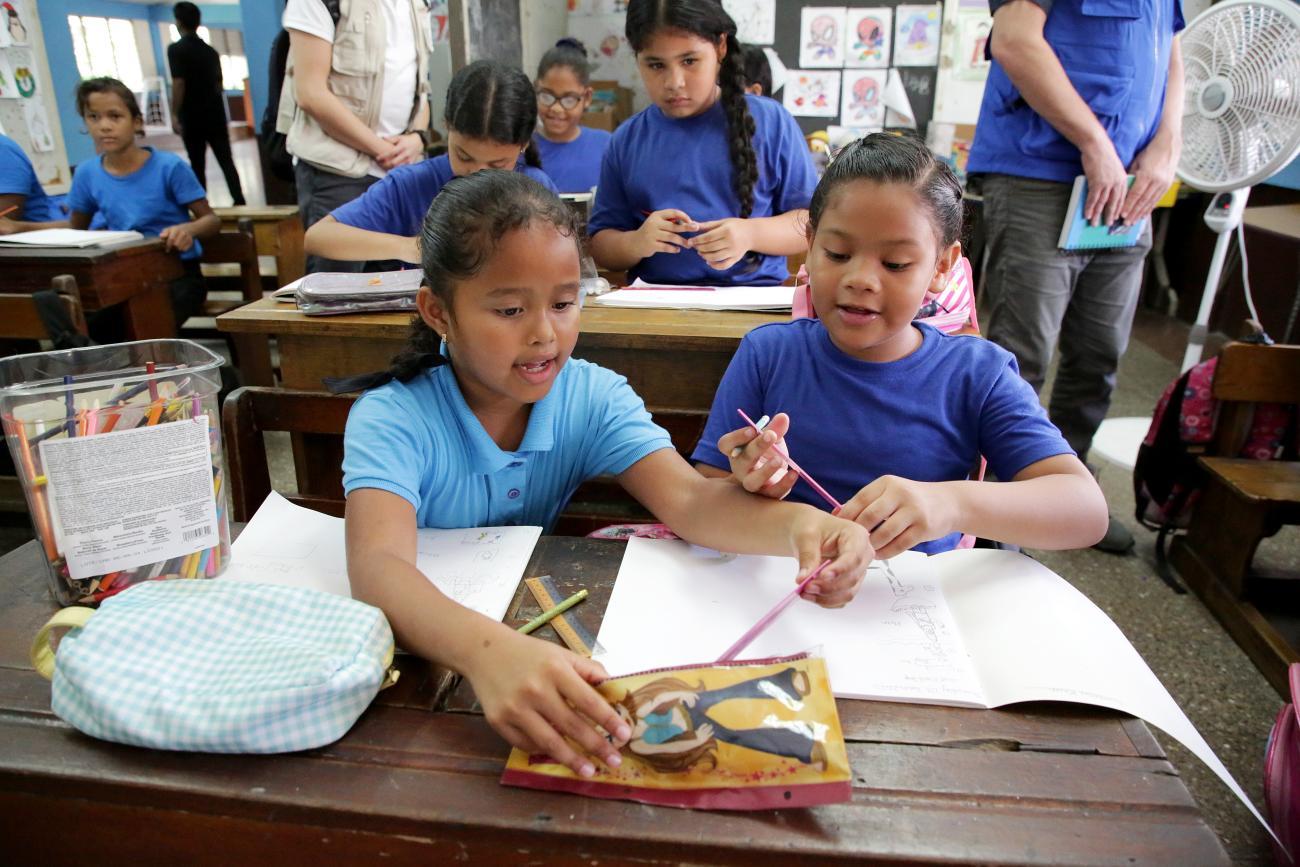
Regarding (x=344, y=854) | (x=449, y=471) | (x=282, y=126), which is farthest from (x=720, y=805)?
(x=282, y=126)

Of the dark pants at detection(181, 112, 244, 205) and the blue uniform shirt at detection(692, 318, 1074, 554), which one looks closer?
the blue uniform shirt at detection(692, 318, 1074, 554)

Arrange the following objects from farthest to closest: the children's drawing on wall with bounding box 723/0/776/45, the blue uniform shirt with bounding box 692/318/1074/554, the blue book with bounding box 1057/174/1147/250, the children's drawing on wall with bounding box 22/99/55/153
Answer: the children's drawing on wall with bounding box 723/0/776/45, the children's drawing on wall with bounding box 22/99/55/153, the blue book with bounding box 1057/174/1147/250, the blue uniform shirt with bounding box 692/318/1074/554

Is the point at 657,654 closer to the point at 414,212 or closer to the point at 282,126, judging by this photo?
the point at 414,212

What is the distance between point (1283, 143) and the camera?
7.15ft

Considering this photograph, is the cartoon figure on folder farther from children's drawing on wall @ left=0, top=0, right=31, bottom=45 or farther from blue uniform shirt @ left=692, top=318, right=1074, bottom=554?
children's drawing on wall @ left=0, top=0, right=31, bottom=45

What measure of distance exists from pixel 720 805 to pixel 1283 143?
97.2 inches

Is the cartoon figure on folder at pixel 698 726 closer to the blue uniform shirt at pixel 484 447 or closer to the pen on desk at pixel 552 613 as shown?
the pen on desk at pixel 552 613

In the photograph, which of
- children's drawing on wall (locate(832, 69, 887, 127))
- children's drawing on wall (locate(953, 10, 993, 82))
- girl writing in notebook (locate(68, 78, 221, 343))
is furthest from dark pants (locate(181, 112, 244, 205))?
children's drawing on wall (locate(953, 10, 993, 82))

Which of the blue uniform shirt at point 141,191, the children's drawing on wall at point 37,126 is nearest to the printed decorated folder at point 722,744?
the blue uniform shirt at point 141,191

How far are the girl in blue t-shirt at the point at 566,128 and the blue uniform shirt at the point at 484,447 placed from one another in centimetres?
206

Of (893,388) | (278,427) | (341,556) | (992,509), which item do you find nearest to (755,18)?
(893,388)

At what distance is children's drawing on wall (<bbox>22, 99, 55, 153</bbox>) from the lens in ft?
14.4

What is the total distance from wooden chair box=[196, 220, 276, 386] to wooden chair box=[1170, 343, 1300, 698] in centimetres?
293

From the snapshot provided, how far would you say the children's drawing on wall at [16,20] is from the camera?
414 centimetres
